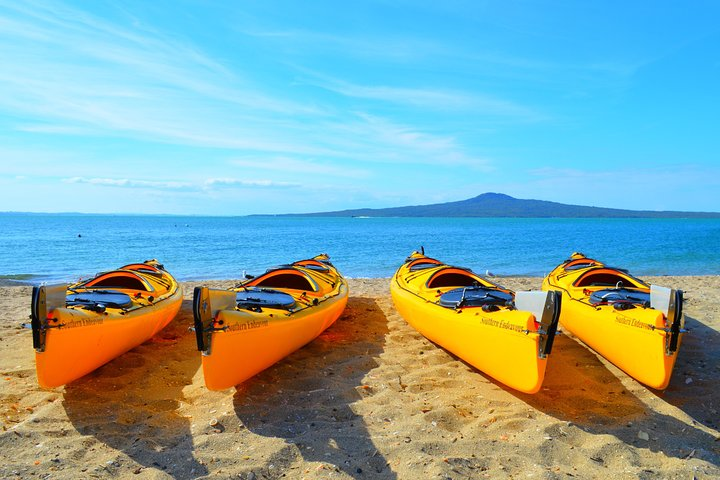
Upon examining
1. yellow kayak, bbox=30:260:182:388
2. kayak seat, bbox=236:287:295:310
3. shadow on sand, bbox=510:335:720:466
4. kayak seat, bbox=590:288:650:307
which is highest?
kayak seat, bbox=590:288:650:307

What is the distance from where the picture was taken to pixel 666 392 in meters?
5.32

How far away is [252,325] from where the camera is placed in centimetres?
509

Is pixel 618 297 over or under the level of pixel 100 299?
over

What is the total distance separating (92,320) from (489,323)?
4.46 metres

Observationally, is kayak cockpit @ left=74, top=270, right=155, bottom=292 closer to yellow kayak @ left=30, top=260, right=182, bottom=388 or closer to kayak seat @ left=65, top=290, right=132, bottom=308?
yellow kayak @ left=30, top=260, right=182, bottom=388

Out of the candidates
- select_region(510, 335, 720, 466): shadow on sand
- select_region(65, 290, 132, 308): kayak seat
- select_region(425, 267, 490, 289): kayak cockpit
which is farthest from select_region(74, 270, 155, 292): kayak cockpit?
select_region(510, 335, 720, 466): shadow on sand

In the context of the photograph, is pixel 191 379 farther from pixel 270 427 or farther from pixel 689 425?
pixel 689 425

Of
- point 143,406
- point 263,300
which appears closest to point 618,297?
point 263,300

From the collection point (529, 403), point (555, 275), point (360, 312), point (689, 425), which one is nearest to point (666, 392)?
point (689, 425)

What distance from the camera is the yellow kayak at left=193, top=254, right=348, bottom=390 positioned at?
4.67 m

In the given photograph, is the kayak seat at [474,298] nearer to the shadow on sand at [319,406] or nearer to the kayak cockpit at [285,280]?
the shadow on sand at [319,406]

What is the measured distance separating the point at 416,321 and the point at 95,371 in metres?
4.49

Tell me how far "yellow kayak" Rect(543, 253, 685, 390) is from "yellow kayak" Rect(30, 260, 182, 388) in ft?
19.8

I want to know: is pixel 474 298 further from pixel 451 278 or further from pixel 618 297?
pixel 618 297
